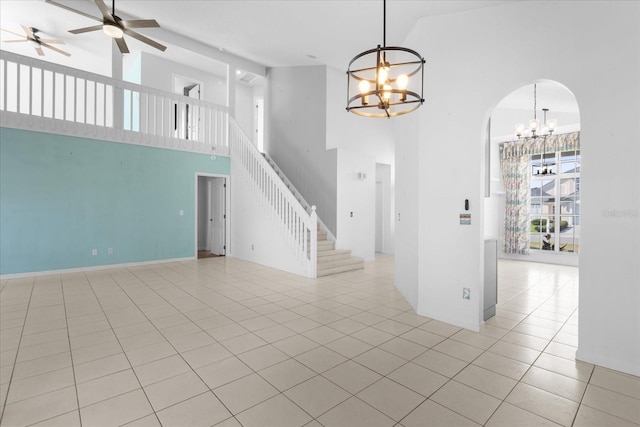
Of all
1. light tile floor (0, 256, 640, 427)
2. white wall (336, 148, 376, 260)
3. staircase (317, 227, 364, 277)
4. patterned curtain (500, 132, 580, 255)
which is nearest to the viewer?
light tile floor (0, 256, 640, 427)

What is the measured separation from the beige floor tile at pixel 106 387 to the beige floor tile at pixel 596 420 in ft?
10.7

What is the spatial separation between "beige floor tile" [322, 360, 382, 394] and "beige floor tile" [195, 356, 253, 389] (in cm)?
73

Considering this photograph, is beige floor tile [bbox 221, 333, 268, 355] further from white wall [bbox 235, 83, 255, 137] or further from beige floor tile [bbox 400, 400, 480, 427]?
white wall [bbox 235, 83, 255, 137]

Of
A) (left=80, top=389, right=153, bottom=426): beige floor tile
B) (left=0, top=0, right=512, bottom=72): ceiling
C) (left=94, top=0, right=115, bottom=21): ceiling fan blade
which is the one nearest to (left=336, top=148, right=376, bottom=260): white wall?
(left=0, top=0, right=512, bottom=72): ceiling

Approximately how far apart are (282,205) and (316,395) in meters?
4.86

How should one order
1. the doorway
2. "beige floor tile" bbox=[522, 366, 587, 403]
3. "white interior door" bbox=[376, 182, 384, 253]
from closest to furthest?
"beige floor tile" bbox=[522, 366, 587, 403], the doorway, "white interior door" bbox=[376, 182, 384, 253]

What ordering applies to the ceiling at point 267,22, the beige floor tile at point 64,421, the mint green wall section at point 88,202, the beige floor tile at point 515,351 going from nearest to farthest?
the beige floor tile at point 64,421, the beige floor tile at point 515,351, the ceiling at point 267,22, the mint green wall section at point 88,202

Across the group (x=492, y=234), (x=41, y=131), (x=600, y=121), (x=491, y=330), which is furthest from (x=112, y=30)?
(x=492, y=234)

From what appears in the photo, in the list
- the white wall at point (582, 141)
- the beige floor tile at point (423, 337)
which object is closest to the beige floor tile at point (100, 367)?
the beige floor tile at point (423, 337)

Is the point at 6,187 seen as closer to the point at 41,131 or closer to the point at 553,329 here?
the point at 41,131

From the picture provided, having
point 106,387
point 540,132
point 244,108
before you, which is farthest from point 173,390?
point 244,108

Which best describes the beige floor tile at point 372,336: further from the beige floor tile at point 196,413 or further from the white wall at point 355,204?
the white wall at point 355,204

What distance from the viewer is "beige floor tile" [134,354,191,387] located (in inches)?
102

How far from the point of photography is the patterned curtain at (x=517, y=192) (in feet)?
29.9
